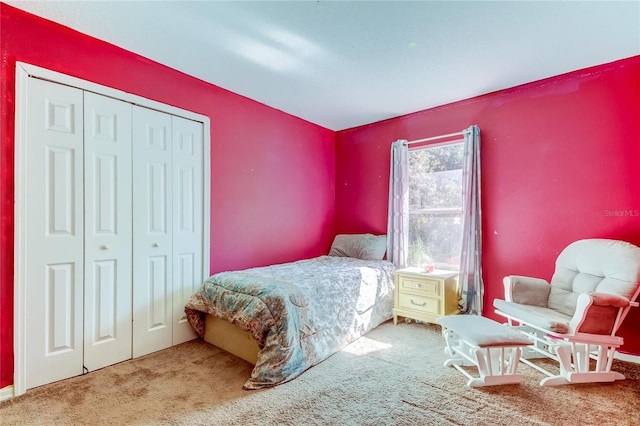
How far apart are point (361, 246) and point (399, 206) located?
0.70 m

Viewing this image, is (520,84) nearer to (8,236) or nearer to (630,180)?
(630,180)

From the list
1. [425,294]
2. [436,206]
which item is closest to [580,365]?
[425,294]

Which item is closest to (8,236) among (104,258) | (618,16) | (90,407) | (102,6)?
(104,258)

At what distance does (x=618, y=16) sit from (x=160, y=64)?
3.45 m

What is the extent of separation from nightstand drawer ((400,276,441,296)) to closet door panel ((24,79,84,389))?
2.90m

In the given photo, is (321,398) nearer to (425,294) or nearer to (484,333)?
(484,333)

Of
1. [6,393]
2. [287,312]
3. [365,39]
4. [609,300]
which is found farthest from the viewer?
[365,39]

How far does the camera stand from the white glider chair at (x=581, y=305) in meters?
2.04

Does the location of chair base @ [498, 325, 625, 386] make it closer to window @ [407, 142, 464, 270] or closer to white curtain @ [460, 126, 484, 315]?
white curtain @ [460, 126, 484, 315]

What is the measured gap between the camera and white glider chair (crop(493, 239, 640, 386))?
2037mm

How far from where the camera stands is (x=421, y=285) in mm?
3154

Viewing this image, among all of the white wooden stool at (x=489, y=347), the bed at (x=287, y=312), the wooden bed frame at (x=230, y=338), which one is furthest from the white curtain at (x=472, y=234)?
the wooden bed frame at (x=230, y=338)

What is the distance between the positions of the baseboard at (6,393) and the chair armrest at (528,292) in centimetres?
369

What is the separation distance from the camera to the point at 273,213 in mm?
3674
